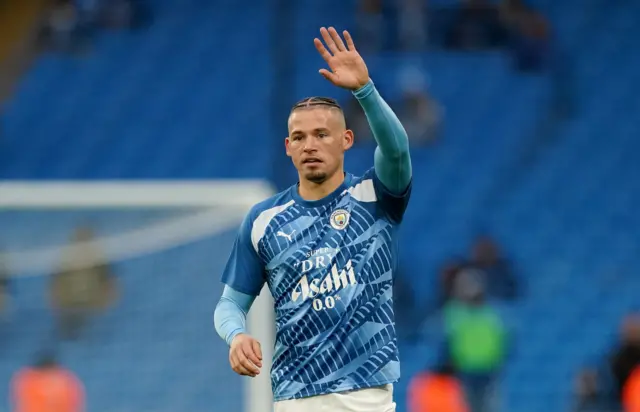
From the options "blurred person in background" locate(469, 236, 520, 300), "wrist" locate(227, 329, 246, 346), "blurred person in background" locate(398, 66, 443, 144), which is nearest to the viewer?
"wrist" locate(227, 329, 246, 346)

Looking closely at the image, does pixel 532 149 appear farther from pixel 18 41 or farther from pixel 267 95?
pixel 18 41

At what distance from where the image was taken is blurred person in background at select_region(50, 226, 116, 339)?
26.4 feet

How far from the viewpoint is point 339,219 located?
13.1 feet

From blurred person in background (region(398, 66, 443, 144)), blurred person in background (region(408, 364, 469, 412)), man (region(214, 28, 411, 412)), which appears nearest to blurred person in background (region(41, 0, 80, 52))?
blurred person in background (region(398, 66, 443, 144))

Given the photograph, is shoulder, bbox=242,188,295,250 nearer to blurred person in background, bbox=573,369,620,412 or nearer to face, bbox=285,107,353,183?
face, bbox=285,107,353,183

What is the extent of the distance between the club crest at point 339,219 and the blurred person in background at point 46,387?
470 cm

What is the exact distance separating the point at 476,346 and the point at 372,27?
5095 millimetres

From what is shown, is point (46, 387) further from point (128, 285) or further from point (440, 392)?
point (440, 392)

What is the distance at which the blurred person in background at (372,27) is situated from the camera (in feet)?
50.7

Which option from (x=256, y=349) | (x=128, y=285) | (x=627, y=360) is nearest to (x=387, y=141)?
(x=256, y=349)

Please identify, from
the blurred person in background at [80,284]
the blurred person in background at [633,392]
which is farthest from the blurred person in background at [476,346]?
the blurred person in background at [80,284]

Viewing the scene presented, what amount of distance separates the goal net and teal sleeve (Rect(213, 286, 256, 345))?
12.0ft

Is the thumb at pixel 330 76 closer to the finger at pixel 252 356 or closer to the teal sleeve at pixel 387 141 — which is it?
the teal sleeve at pixel 387 141

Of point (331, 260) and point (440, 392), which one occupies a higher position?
point (440, 392)
